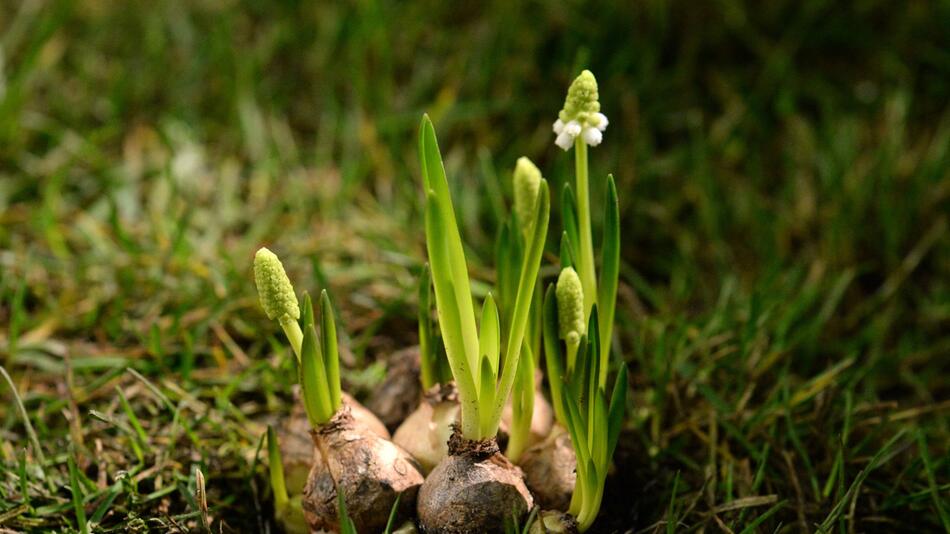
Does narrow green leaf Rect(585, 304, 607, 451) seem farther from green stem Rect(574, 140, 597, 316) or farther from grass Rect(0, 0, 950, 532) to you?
grass Rect(0, 0, 950, 532)

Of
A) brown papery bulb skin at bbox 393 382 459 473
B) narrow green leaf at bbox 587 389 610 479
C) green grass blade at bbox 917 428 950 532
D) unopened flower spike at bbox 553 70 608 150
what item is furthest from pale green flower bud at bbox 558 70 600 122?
green grass blade at bbox 917 428 950 532

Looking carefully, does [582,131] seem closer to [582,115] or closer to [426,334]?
[582,115]

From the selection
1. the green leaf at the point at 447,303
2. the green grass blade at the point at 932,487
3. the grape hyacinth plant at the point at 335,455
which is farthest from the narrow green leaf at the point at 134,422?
the green grass blade at the point at 932,487

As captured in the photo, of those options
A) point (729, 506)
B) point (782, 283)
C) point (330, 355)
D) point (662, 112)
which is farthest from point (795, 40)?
point (330, 355)

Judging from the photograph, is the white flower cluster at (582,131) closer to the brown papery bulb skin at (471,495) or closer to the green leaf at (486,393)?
the green leaf at (486,393)

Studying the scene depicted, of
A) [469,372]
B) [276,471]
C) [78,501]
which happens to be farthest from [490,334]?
[78,501]

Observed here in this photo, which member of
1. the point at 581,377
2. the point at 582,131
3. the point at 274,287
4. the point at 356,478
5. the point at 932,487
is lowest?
the point at 932,487
